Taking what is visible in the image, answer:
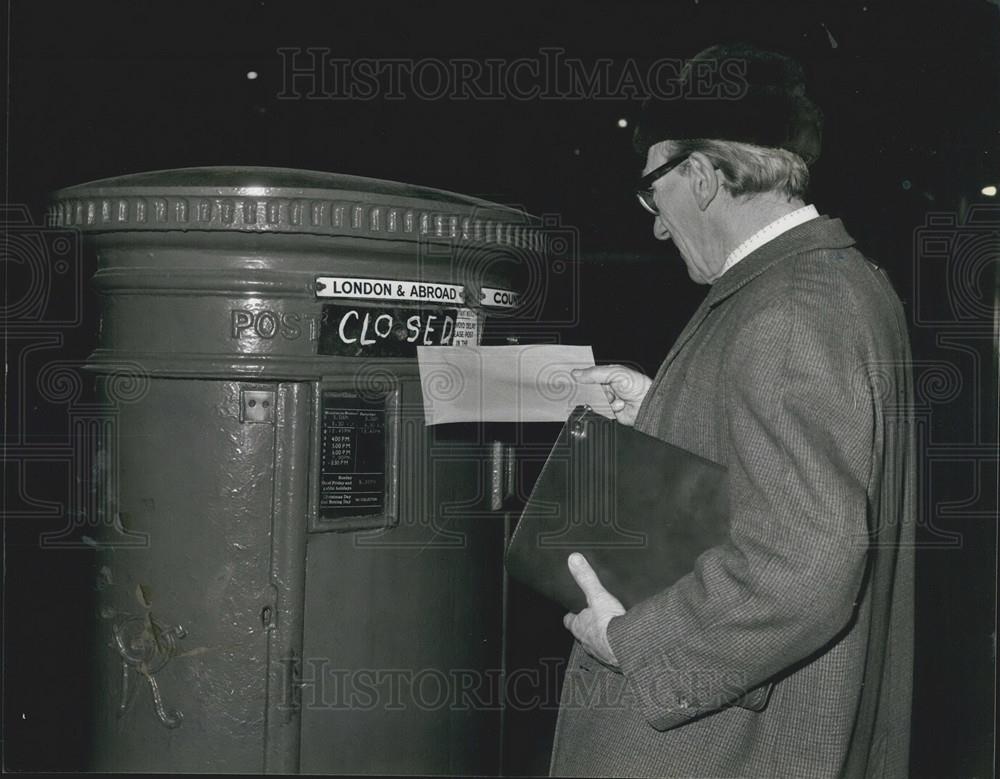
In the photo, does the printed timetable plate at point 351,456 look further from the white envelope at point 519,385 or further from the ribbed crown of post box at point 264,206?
the ribbed crown of post box at point 264,206

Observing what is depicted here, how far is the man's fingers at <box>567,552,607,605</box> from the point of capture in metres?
1.42

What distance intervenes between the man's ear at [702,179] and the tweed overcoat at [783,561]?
0.44 feet

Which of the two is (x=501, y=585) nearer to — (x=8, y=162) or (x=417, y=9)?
(x=8, y=162)

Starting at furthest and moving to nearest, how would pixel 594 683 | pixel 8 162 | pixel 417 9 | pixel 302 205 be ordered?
pixel 417 9
pixel 8 162
pixel 302 205
pixel 594 683

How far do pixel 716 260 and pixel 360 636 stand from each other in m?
1.17

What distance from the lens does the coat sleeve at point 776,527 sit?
1159 mm

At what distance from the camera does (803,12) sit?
3086 mm

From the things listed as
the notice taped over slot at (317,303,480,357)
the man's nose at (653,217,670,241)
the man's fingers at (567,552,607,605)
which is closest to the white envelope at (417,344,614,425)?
the notice taped over slot at (317,303,480,357)

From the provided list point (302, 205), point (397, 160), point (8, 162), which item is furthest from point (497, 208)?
point (397, 160)

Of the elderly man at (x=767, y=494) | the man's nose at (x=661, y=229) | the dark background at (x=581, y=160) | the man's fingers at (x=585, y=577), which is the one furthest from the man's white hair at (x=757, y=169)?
the dark background at (x=581, y=160)

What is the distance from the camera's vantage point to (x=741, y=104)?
1.42m
